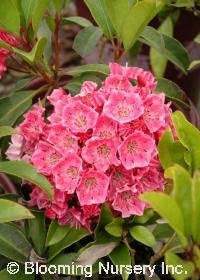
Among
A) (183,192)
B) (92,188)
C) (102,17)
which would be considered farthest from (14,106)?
(183,192)

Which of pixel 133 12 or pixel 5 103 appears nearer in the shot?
pixel 133 12

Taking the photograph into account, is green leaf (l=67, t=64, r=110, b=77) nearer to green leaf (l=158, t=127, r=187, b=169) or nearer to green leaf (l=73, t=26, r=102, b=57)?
green leaf (l=73, t=26, r=102, b=57)

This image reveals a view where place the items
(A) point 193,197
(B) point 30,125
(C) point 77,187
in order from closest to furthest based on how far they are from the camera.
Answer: (A) point 193,197 < (C) point 77,187 < (B) point 30,125

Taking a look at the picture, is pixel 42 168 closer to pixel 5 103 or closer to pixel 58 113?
pixel 58 113

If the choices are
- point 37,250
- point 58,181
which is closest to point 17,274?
point 37,250

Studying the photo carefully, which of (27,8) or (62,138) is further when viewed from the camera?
(27,8)

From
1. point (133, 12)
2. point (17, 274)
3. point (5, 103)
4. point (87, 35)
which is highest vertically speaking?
point (133, 12)

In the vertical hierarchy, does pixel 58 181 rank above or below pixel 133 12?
below

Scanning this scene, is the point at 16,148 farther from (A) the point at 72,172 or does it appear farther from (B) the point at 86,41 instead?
(B) the point at 86,41
